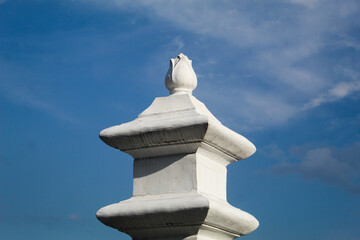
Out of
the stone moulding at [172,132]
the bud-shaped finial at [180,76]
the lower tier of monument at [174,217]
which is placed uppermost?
the bud-shaped finial at [180,76]

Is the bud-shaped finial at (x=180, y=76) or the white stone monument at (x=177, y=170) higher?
the bud-shaped finial at (x=180, y=76)

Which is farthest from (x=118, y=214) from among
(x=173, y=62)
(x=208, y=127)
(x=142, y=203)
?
(x=173, y=62)

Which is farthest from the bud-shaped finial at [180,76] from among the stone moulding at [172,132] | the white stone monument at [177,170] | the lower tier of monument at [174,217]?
the lower tier of monument at [174,217]

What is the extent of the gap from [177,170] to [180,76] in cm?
107

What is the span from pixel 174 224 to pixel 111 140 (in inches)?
43.3

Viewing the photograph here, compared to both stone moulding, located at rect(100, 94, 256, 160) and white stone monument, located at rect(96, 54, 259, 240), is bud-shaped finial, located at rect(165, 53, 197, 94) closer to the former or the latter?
white stone monument, located at rect(96, 54, 259, 240)

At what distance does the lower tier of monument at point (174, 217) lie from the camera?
477 cm

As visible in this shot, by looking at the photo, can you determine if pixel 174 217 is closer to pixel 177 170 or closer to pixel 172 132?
pixel 177 170

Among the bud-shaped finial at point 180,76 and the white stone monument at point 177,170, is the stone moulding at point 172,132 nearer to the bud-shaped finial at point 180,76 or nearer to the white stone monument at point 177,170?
the white stone monument at point 177,170

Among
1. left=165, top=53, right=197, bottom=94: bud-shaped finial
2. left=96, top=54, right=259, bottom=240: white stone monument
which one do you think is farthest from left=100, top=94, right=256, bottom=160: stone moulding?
left=165, top=53, right=197, bottom=94: bud-shaped finial

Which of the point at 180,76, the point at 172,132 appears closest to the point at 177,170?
the point at 172,132

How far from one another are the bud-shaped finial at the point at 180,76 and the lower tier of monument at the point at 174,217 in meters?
1.21

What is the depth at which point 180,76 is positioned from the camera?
558 centimetres

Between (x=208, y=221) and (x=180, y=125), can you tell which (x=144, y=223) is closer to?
(x=208, y=221)
